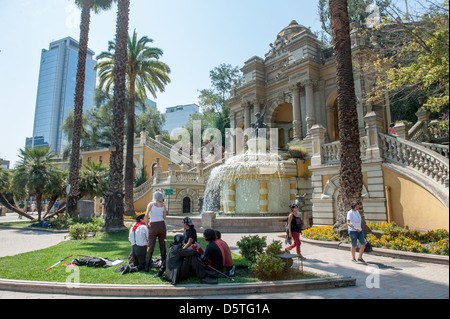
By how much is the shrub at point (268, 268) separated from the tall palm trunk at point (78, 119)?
16691 mm

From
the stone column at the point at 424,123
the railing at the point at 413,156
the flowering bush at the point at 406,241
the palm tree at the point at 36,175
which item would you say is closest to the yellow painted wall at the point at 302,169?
the railing at the point at 413,156

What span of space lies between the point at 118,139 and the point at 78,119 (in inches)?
269

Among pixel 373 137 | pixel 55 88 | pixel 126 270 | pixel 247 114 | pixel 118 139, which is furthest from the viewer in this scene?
pixel 55 88

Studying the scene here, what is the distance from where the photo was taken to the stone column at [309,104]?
24581 mm

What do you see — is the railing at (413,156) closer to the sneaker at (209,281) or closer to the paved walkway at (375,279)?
the paved walkway at (375,279)

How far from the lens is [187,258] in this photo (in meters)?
5.73

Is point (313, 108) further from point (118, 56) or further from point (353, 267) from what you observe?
point (353, 267)

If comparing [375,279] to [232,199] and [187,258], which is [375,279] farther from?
[232,199]

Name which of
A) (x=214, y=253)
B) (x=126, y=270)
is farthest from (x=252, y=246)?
(x=126, y=270)

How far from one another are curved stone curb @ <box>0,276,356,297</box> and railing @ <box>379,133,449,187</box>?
5.21 m

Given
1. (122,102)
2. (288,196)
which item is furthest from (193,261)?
(122,102)

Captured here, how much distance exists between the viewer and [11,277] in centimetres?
613

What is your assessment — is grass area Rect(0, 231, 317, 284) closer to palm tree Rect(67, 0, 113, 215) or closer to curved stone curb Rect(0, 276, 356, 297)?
curved stone curb Rect(0, 276, 356, 297)

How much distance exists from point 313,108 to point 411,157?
49.8 feet
